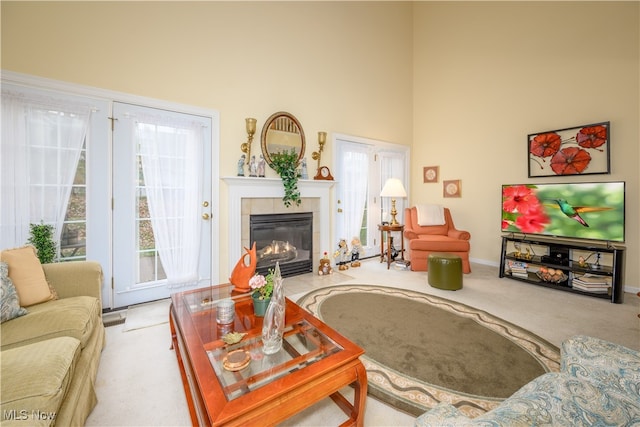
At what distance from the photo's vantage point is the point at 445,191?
506 cm

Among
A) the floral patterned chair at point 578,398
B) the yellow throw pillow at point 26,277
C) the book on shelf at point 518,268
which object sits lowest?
the book on shelf at point 518,268

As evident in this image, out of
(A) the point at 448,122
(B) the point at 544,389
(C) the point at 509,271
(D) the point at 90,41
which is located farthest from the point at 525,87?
(D) the point at 90,41

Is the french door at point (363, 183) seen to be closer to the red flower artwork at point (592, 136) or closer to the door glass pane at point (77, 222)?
the red flower artwork at point (592, 136)

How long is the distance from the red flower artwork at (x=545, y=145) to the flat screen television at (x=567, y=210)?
0.51 metres

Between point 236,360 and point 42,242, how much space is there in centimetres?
231

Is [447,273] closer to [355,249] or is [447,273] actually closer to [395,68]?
[355,249]

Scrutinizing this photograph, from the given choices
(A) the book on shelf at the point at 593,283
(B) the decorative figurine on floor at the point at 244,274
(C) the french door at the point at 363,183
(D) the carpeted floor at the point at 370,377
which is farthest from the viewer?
(C) the french door at the point at 363,183

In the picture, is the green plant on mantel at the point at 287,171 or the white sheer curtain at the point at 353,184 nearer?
the green plant on mantel at the point at 287,171

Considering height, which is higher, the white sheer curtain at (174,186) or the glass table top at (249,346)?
the white sheer curtain at (174,186)

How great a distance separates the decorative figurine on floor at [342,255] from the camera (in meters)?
4.25

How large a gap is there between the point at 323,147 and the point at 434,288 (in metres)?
2.55

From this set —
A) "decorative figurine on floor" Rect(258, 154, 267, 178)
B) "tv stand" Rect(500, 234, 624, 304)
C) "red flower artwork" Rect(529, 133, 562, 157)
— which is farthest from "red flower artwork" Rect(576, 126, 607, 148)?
"decorative figurine on floor" Rect(258, 154, 267, 178)

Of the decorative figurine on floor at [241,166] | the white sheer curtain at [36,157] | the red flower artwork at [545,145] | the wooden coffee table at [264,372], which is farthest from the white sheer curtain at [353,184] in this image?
the white sheer curtain at [36,157]

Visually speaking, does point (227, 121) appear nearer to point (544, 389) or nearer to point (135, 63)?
point (135, 63)
